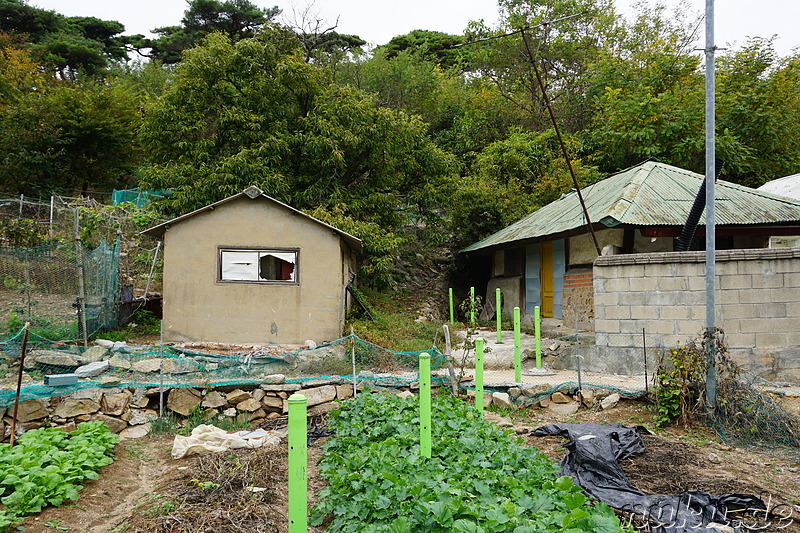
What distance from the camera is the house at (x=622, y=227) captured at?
11297 mm

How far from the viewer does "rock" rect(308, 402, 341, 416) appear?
8.16m

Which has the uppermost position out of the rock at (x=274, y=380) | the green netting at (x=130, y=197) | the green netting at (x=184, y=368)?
the green netting at (x=130, y=197)

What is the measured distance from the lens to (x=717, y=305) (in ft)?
28.7

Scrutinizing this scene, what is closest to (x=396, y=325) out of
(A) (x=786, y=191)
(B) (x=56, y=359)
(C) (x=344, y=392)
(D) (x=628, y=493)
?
(C) (x=344, y=392)

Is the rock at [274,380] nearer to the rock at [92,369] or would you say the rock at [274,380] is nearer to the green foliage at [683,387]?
the rock at [92,369]

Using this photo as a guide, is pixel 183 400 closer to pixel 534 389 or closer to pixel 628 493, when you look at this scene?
pixel 534 389

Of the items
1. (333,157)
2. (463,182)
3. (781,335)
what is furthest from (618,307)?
(463,182)

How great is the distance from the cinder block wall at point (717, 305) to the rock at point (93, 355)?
28.8 feet

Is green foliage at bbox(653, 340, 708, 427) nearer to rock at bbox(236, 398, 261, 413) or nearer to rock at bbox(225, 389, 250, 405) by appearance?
rock at bbox(236, 398, 261, 413)

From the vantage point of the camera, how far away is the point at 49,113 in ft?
67.5

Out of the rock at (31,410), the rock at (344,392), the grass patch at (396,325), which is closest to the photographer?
the rock at (31,410)

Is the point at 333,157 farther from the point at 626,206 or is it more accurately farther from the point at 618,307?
the point at 618,307

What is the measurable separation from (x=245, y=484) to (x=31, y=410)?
159 inches

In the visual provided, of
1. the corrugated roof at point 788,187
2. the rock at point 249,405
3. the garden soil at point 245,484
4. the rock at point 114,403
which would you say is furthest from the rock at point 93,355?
the corrugated roof at point 788,187
